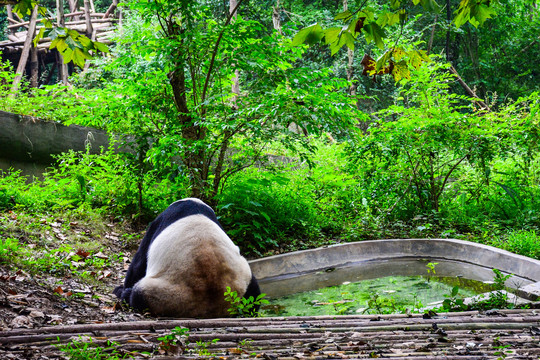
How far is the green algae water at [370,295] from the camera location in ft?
16.0

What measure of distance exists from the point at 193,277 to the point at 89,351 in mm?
1837

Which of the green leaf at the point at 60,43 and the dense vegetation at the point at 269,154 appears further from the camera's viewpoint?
the dense vegetation at the point at 269,154

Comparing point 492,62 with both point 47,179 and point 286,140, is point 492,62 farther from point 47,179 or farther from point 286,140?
point 47,179

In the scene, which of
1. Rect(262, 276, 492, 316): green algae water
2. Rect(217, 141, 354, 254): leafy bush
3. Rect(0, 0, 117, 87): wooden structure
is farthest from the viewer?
Rect(0, 0, 117, 87): wooden structure

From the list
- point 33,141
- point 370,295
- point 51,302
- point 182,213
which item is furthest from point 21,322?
point 33,141

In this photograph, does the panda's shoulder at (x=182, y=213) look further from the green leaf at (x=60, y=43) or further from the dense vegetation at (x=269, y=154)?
the green leaf at (x=60, y=43)

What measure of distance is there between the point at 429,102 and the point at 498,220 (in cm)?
239

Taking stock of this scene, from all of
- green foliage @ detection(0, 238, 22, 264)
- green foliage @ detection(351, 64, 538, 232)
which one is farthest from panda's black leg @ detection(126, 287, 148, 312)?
green foliage @ detection(351, 64, 538, 232)

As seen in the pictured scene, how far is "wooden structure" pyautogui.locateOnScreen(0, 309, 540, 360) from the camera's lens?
7.23 ft

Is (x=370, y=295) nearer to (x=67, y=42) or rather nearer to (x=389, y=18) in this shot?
(x=389, y=18)

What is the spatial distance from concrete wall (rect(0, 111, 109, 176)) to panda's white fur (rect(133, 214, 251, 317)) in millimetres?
5161

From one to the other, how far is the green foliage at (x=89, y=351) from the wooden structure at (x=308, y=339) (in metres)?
0.03

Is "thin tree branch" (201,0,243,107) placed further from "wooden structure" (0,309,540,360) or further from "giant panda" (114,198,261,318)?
"wooden structure" (0,309,540,360)

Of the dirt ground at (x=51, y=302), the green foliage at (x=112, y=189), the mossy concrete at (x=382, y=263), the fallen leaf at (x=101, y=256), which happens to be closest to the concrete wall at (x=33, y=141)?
the green foliage at (x=112, y=189)
